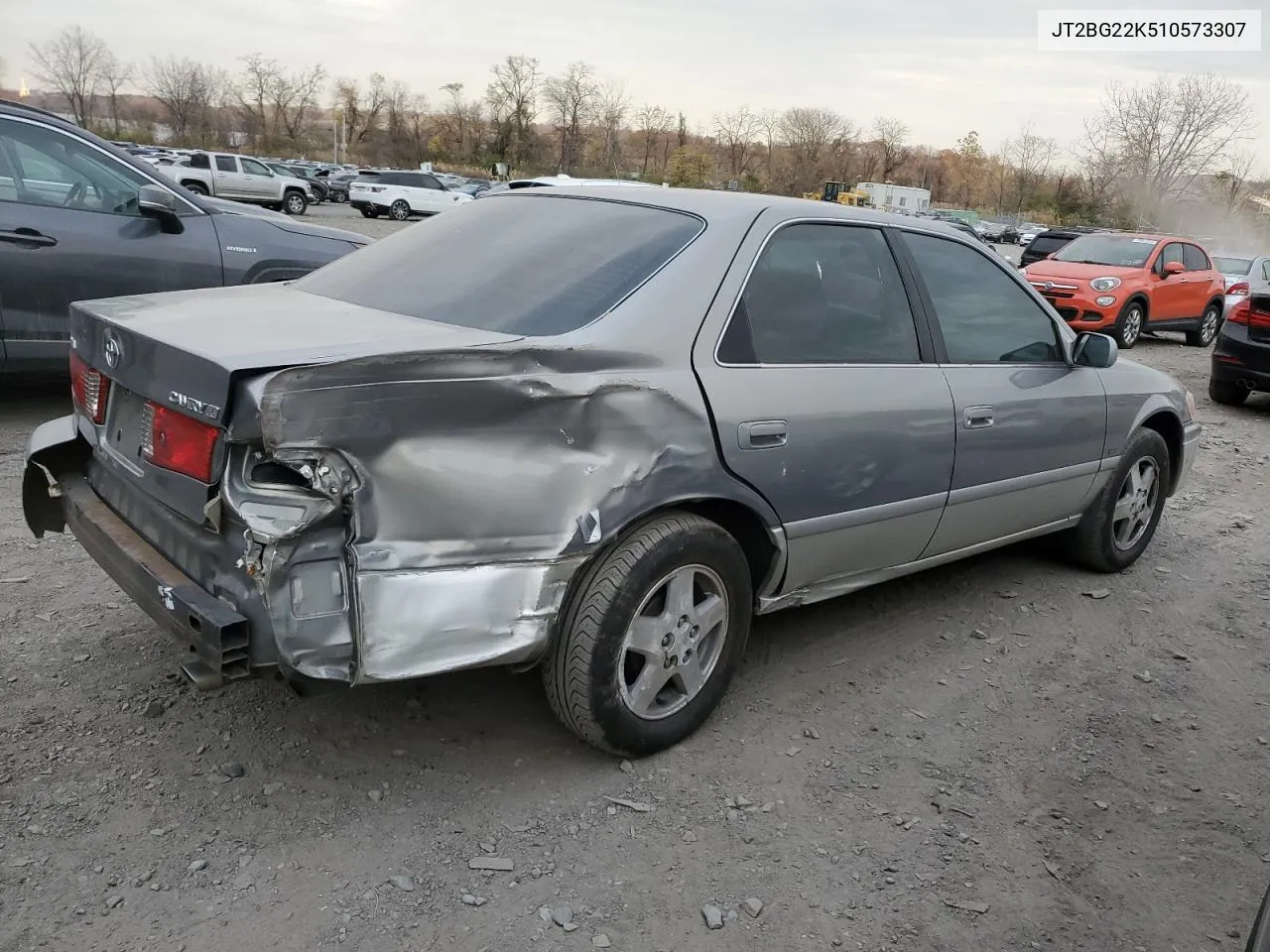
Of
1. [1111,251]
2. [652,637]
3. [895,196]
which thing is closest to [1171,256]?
[1111,251]

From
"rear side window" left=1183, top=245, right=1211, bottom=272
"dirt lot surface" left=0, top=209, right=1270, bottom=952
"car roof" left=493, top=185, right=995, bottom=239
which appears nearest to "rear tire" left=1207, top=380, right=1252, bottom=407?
"rear side window" left=1183, top=245, right=1211, bottom=272

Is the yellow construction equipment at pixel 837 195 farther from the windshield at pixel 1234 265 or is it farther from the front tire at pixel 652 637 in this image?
the front tire at pixel 652 637

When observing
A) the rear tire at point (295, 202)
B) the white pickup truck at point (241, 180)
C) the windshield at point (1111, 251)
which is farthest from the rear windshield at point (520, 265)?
A: the rear tire at point (295, 202)

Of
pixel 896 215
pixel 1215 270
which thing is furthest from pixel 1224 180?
pixel 896 215

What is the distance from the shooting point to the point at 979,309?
4.06 m

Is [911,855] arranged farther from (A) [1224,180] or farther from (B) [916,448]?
(A) [1224,180]

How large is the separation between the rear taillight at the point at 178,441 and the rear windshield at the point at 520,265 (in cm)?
74

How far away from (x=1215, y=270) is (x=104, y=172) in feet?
50.9

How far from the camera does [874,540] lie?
3.59 m

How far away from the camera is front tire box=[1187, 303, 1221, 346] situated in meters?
15.7

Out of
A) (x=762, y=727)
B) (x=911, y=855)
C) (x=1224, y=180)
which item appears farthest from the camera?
(x=1224, y=180)

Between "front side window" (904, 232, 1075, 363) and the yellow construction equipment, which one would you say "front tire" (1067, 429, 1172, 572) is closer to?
"front side window" (904, 232, 1075, 363)

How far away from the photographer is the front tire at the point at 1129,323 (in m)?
13.8

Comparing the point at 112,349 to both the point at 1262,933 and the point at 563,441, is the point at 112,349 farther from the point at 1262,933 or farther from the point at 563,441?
the point at 1262,933
